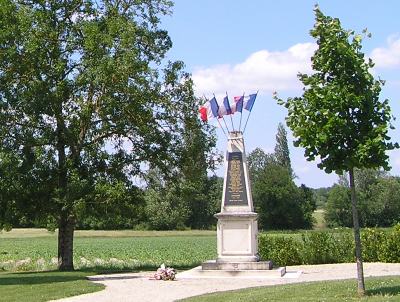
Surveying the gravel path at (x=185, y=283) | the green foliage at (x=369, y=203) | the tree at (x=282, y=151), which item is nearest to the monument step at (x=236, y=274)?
the gravel path at (x=185, y=283)

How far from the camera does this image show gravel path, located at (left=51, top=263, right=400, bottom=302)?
14570 millimetres

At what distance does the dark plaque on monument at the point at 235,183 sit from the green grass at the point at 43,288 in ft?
19.3

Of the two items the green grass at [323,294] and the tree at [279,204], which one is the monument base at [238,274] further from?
the tree at [279,204]

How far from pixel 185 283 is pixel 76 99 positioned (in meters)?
8.89

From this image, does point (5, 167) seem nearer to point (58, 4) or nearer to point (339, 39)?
point (58, 4)

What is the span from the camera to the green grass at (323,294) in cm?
1111

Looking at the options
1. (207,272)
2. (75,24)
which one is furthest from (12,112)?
(207,272)

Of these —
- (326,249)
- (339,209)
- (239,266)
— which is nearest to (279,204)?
(339,209)

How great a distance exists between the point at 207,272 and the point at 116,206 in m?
4.46

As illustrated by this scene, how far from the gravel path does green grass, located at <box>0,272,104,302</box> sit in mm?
520

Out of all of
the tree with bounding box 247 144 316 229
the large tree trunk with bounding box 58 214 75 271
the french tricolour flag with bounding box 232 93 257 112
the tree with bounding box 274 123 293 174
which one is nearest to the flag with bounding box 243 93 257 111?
the french tricolour flag with bounding box 232 93 257 112

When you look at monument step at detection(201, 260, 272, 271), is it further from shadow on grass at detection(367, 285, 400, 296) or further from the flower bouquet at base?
shadow on grass at detection(367, 285, 400, 296)

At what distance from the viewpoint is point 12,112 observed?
73.9 ft

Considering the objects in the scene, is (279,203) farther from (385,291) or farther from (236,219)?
(385,291)
